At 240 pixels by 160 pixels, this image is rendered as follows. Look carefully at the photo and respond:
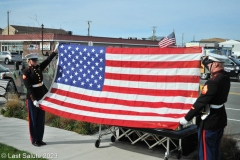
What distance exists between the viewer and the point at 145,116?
5.43 meters

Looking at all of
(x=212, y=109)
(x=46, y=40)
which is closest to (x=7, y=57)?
(x=46, y=40)

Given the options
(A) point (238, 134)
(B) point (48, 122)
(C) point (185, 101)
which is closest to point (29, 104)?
(B) point (48, 122)

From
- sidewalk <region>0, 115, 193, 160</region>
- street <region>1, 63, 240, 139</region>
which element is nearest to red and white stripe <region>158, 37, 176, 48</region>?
sidewalk <region>0, 115, 193, 160</region>

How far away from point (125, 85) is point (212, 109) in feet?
6.81

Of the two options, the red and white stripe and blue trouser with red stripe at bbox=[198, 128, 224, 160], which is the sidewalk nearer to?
blue trouser with red stripe at bbox=[198, 128, 224, 160]

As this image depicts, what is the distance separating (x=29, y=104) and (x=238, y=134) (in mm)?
4966

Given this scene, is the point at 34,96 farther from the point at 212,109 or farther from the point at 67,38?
the point at 67,38

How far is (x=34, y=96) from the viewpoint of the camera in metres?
6.33

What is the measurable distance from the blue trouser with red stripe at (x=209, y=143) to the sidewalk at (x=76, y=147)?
1.37 metres

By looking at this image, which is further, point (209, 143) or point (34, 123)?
point (34, 123)

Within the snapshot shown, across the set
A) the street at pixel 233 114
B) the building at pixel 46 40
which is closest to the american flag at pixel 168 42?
the street at pixel 233 114

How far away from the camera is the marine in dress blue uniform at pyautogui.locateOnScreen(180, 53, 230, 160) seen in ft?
13.9

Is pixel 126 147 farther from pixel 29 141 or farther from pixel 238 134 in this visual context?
pixel 238 134

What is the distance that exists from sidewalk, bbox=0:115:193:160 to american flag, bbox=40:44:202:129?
2.27 feet
